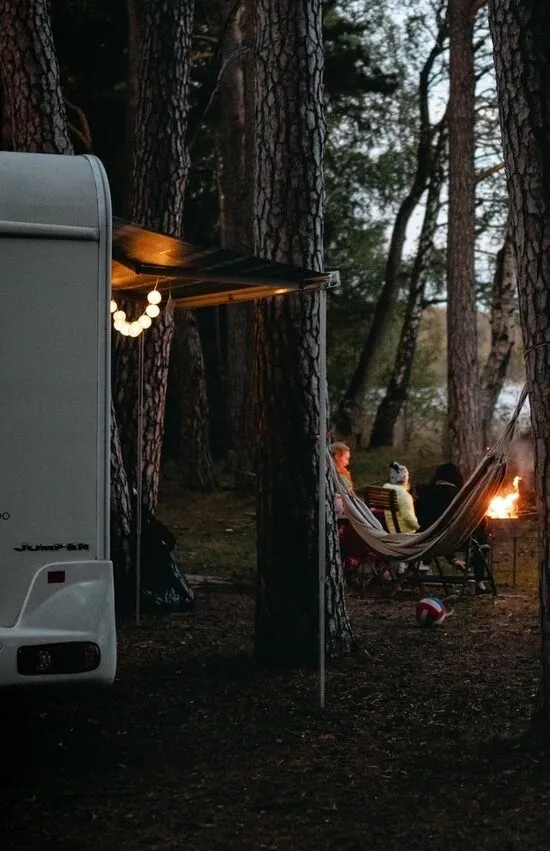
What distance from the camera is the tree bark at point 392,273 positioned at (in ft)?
83.1

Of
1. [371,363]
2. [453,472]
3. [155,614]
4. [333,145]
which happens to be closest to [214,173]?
[333,145]

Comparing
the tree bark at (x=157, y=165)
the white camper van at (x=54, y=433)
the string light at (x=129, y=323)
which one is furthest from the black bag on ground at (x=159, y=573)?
the white camper van at (x=54, y=433)

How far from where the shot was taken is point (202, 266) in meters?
7.05

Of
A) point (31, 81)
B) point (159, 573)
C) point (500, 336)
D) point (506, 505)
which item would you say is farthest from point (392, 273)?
point (159, 573)

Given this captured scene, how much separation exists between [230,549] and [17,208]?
910cm

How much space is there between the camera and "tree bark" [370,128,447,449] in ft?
84.8

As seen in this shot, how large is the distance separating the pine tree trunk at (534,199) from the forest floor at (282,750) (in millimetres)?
751

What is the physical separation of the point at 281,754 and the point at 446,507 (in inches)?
221

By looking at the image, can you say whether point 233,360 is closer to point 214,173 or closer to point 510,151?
point 214,173

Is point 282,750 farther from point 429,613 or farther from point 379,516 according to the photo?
point 379,516

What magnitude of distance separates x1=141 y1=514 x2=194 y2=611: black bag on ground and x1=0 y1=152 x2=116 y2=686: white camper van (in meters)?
4.44

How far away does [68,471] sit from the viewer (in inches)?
211

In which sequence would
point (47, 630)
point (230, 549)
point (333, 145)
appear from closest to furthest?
point (47, 630) < point (230, 549) < point (333, 145)

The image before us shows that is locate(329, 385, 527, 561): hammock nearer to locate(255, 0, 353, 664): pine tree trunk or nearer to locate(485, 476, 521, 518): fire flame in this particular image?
locate(485, 476, 521, 518): fire flame
